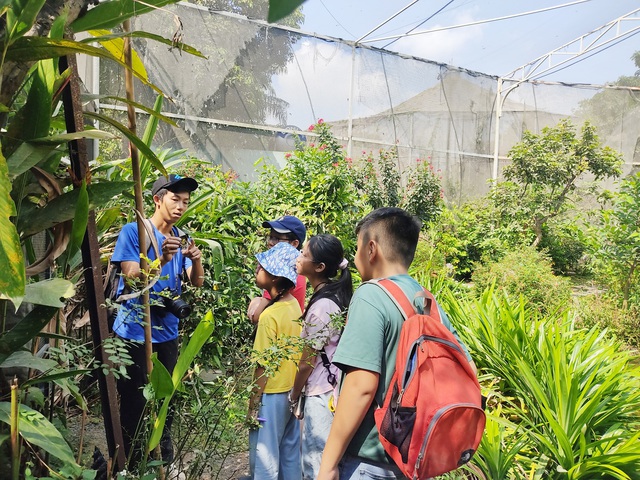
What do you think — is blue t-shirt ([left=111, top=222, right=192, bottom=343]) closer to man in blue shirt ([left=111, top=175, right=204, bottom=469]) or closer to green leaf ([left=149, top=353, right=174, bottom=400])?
man in blue shirt ([left=111, top=175, right=204, bottom=469])

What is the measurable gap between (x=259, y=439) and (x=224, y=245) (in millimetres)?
2239

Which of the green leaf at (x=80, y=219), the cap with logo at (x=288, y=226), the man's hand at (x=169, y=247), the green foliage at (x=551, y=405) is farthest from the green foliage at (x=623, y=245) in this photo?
the green leaf at (x=80, y=219)

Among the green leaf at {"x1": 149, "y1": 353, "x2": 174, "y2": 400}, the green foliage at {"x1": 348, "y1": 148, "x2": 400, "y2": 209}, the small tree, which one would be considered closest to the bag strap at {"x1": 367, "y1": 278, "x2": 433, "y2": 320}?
the green leaf at {"x1": 149, "y1": 353, "x2": 174, "y2": 400}

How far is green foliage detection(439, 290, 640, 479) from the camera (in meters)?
2.99

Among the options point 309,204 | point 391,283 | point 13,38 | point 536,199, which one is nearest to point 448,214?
point 536,199

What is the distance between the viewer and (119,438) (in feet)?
4.86

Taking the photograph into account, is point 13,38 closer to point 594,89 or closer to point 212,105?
point 212,105

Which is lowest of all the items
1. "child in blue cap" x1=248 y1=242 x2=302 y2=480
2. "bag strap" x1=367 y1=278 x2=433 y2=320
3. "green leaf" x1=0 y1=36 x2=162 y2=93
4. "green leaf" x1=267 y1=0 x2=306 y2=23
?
"child in blue cap" x1=248 y1=242 x2=302 y2=480

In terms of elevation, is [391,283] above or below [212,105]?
below

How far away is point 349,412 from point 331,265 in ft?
3.85

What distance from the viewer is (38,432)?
1255 mm

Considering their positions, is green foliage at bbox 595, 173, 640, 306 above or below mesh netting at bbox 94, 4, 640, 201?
below

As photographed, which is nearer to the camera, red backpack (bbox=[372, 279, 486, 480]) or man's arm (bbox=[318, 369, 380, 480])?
red backpack (bbox=[372, 279, 486, 480])

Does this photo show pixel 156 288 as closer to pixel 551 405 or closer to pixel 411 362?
pixel 411 362
